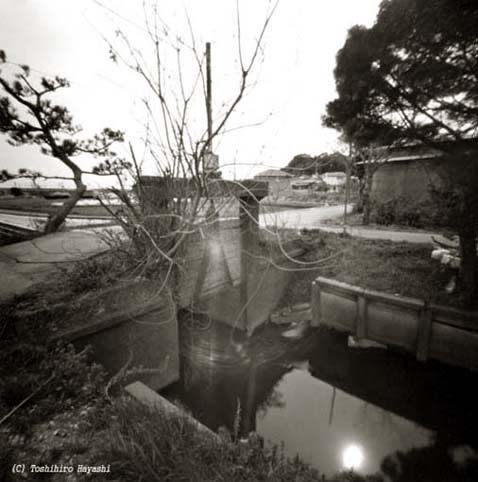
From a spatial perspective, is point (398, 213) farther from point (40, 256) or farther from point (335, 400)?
point (40, 256)

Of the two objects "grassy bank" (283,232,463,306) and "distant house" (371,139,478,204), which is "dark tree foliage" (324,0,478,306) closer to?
"grassy bank" (283,232,463,306)

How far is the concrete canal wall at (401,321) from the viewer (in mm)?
4637

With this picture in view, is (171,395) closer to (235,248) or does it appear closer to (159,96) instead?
(235,248)

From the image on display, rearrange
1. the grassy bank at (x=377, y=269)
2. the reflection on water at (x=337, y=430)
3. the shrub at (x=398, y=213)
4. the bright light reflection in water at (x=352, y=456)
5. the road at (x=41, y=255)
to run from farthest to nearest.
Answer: the shrub at (x=398, y=213)
the grassy bank at (x=377, y=269)
the road at (x=41, y=255)
the reflection on water at (x=337, y=430)
the bright light reflection in water at (x=352, y=456)

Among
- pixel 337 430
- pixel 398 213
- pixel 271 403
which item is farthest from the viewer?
pixel 398 213

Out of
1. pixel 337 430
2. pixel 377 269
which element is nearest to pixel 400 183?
pixel 377 269

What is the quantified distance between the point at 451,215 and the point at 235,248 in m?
4.03

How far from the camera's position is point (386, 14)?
169 inches

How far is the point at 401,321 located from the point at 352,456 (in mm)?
2611

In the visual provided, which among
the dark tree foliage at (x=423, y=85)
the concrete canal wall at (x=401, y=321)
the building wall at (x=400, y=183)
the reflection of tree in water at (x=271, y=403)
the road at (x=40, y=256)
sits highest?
the dark tree foliage at (x=423, y=85)

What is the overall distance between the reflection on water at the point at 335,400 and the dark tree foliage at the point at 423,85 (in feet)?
6.58

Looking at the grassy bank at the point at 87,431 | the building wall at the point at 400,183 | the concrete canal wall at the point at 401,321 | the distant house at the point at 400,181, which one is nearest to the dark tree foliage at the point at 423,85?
the concrete canal wall at the point at 401,321

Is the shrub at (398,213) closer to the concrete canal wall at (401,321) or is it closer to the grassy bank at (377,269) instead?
the grassy bank at (377,269)

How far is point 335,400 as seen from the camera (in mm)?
4770
